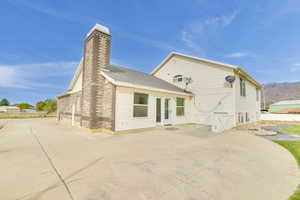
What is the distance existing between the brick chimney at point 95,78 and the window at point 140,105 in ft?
6.41

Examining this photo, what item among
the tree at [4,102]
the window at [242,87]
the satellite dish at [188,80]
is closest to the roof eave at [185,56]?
the satellite dish at [188,80]

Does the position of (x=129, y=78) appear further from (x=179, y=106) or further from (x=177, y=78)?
(x=177, y=78)

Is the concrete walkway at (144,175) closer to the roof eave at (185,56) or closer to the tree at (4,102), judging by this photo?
the roof eave at (185,56)

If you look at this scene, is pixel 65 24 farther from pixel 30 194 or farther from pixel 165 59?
pixel 30 194

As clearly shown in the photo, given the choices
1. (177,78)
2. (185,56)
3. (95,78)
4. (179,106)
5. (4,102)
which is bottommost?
(179,106)

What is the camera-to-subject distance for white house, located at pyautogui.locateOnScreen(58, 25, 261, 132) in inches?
296

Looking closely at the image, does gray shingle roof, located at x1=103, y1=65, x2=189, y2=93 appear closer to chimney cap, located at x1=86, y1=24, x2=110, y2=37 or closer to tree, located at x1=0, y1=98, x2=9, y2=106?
chimney cap, located at x1=86, y1=24, x2=110, y2=37

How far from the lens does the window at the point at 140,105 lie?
7.84 m

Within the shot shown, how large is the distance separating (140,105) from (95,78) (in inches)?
Answer: 132

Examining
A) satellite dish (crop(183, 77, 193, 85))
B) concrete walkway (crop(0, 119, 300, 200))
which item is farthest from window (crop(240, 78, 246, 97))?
concrete walkway (crop(0, 119, 300, 200))

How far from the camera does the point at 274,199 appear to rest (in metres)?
2.00

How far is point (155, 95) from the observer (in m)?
8.98

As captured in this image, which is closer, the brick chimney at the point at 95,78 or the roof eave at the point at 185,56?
the brick chimney at the point at 95,78

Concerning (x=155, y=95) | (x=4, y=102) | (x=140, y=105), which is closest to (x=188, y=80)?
(x=155, y=95)
